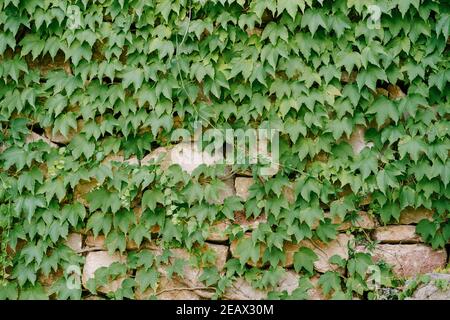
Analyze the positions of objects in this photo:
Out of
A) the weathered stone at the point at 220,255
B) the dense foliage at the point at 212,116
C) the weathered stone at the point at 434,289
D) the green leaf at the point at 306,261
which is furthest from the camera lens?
the weathered stone at the point at 220,255

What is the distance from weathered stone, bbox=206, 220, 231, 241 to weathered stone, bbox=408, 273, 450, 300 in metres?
1.19

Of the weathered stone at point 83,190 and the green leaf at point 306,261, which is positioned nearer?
the green leaf at point 306,261

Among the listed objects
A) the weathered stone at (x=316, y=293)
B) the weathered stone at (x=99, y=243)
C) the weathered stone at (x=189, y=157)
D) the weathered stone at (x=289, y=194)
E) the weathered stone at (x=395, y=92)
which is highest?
the weathered stone at (x=395, y=92)

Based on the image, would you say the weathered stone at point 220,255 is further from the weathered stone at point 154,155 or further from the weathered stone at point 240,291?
the weathered stone at point 154,155

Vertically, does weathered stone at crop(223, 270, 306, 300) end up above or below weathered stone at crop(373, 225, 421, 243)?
below

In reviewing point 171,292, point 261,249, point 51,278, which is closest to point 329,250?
point 261,249

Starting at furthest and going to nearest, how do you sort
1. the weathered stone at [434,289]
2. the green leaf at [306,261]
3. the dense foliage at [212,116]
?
1. the green leaf at [306,261]
2. the dense foliage at [212,116]
3. the weathered stone at [434,289]

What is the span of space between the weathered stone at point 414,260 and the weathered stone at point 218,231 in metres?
0.86

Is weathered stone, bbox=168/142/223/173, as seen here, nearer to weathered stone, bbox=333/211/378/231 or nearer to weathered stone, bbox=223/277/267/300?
weathered stone, bbox=223/277/267/300

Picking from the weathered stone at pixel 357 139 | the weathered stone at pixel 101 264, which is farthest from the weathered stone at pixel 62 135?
the weathered stone at pixel 357 139

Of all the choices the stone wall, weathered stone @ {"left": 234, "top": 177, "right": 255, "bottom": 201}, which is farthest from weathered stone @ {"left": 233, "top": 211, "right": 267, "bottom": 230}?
weathered stone @ {"left": 234, "top": 177, "right": 255, "bottom": 201}

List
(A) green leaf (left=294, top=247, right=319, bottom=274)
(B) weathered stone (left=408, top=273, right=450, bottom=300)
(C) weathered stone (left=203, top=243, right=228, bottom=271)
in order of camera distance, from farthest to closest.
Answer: (C) weathered stone (left=203, top=243, right=228, bottom=271)
(A) green leaf (left=294, top=247, right=319, bottom=274)
(B) weathered stone (left=408, top=273, right=450, bottom=300)

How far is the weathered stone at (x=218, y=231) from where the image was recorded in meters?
3.45

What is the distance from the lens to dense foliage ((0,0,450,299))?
329cm
